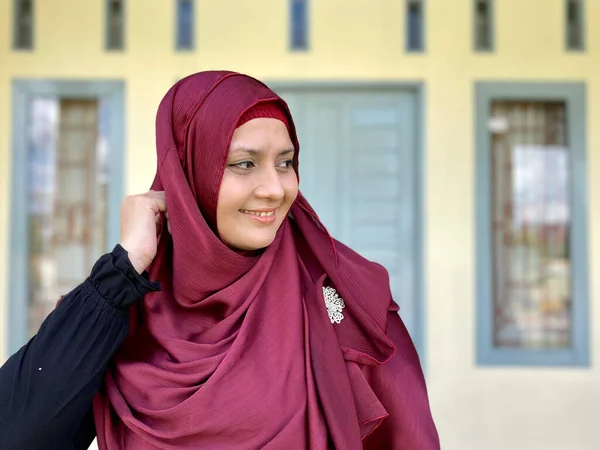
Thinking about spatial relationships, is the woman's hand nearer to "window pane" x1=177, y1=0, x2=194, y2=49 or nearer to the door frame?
the door frame

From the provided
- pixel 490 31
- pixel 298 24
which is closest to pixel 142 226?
pixel 298 24

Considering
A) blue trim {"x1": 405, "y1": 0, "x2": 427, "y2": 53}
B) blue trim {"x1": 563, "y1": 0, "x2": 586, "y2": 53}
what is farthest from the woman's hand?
blue trim {"x1": 563, "y1": 0, "x2": 586, "y2": 53}

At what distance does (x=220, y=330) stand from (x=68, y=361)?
0.23 m

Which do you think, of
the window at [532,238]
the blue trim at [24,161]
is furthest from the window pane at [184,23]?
the window at [532,238]

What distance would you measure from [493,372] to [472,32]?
1897mm

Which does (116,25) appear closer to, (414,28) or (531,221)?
(414,28)

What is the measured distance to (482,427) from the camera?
13.6ft

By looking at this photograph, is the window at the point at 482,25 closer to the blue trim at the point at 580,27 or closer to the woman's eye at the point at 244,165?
the blue trim at the point at 580,27

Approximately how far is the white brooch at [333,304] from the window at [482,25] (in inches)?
129

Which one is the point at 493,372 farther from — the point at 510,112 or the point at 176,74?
the point at 176,74

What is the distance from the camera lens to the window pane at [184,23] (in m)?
4.20

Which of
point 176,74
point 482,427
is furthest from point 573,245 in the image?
point 176,74

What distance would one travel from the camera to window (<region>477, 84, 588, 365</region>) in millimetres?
4215

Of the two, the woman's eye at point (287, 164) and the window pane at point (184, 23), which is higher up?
the window pane at point (184, 23)
